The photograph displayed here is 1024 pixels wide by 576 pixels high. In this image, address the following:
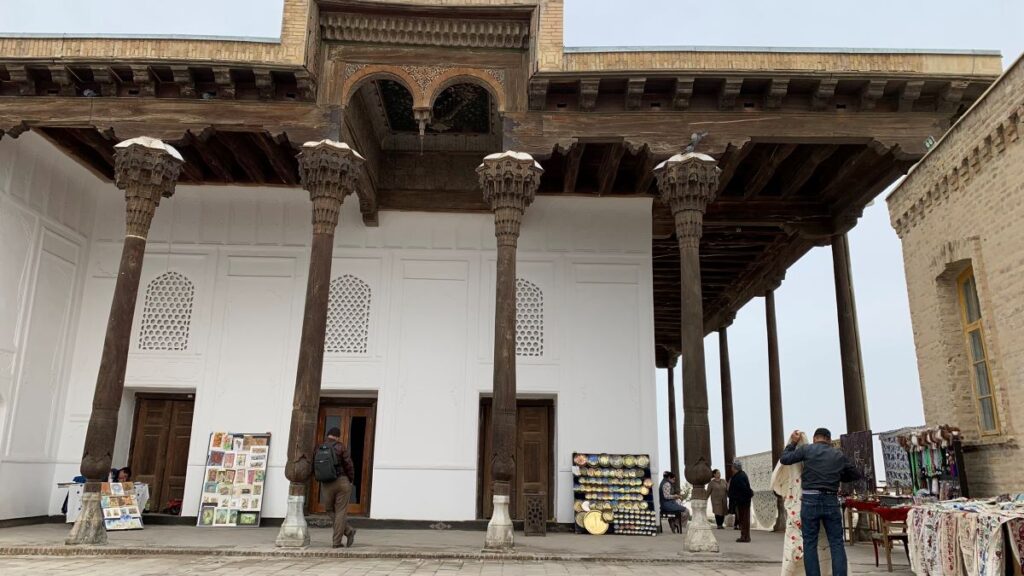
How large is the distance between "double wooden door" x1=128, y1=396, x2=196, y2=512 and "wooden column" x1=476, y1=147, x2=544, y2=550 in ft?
20.4

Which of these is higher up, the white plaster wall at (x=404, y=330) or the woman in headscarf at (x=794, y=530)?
the white plaster wall at (x=404, y=330)

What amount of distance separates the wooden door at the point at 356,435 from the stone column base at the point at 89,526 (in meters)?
3.99

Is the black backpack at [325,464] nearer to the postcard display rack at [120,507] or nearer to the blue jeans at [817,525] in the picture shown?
the postcard display rack at [120,507]

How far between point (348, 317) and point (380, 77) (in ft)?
13.7

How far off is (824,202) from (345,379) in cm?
971

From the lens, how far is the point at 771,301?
58.8ft

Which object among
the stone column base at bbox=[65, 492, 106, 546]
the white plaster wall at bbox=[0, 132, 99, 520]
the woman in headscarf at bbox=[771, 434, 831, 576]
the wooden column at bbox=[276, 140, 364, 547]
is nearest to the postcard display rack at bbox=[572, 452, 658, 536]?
the wooden column at bbox=[276, 140, 364, 547]

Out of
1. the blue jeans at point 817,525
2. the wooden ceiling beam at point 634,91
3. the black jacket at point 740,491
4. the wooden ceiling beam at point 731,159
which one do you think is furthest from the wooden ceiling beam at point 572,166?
the blue jeans at point 817,525

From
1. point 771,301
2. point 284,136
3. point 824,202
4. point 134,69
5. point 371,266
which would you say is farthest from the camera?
point 771,301

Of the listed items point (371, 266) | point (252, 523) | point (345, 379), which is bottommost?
point (252, 523)

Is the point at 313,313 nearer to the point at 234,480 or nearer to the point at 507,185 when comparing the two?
the point at 507,185

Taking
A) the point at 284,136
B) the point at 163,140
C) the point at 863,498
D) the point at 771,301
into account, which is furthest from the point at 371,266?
Result: the point at 771,301

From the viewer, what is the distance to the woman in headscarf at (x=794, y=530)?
242 inches

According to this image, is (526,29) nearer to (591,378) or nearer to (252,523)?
(591,378)
